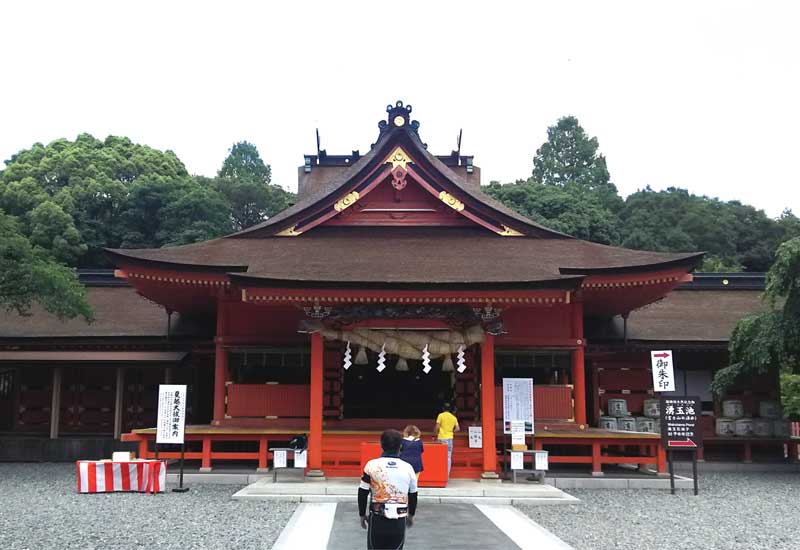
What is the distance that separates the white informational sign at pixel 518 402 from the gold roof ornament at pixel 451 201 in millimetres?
5767

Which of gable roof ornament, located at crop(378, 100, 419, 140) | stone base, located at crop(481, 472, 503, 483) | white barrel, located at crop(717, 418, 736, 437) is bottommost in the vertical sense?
stone base, located at crop(481, 472, 503, 483)

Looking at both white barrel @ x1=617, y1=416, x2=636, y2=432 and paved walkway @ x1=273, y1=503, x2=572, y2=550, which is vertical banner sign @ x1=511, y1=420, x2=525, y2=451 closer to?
paved walkway @ x1=273, y1=503, x2=572, y2=550

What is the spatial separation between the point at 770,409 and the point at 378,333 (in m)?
11.7

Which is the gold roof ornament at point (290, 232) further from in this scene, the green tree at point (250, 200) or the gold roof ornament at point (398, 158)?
the green tree at point (250, 200)

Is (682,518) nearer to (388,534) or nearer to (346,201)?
(388,534)

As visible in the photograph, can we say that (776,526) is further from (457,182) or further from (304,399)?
(457,182)

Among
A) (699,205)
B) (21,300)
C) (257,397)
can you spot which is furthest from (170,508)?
(699,205)

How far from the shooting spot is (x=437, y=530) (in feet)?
33.2

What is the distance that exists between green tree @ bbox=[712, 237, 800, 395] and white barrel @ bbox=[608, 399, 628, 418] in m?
2.95

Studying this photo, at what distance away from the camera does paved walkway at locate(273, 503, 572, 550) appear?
9.06m

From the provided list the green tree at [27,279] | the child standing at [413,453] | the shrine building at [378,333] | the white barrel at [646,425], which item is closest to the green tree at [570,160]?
the shrine building at [378,333]

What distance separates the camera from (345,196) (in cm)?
1923

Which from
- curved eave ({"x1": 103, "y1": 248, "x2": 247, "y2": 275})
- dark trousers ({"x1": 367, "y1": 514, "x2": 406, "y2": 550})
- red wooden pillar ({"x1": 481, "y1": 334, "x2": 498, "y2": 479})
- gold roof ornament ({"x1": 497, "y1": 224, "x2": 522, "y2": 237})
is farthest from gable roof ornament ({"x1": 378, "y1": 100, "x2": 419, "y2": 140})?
dark trousers ({"x1": 367, "y1": 514, "x2": 406, "y2": 550})

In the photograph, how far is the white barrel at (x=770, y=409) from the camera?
19816mm
